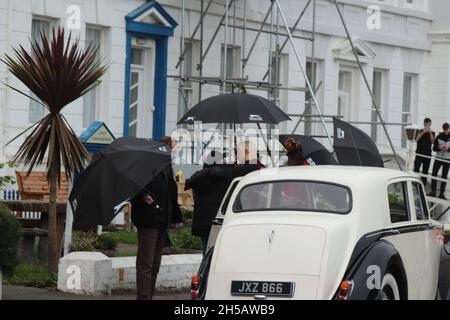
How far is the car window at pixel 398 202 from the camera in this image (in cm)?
1359

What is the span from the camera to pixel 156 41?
27.5 m

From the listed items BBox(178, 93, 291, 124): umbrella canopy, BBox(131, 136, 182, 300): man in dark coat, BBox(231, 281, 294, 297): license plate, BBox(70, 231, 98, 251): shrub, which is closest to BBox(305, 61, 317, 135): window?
BBox(178, 93, 291, 124): umbrella canopy

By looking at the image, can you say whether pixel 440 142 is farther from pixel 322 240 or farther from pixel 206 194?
pixel 322 240

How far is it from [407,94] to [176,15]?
1112 centimetres

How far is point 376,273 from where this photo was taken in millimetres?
12406

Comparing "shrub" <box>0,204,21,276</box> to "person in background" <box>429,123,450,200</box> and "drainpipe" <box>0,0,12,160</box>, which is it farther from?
"person in background" <box>429,123,450,200</box>

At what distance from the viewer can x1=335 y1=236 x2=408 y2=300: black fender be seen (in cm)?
1221

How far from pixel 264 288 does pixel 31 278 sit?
5676mm

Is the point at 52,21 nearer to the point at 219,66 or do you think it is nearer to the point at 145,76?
the point at 145,76

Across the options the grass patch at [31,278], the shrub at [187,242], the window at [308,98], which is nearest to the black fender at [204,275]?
the grass patch at [31,278]

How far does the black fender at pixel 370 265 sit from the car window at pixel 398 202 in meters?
0.70

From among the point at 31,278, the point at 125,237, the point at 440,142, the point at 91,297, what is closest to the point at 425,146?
the point at 440,142

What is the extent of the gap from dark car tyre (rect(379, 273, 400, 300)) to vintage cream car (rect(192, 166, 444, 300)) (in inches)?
0.4

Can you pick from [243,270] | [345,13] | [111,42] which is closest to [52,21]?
[111,42]
